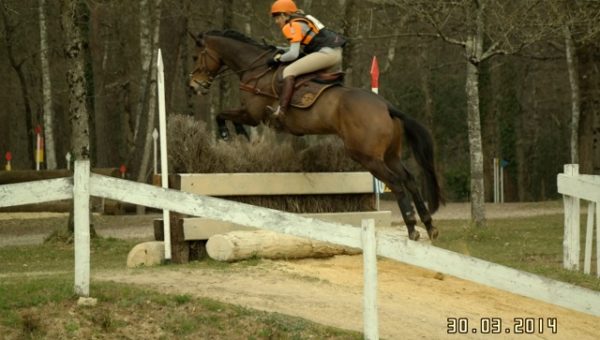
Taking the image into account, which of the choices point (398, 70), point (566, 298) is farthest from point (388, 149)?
point (398, 70)

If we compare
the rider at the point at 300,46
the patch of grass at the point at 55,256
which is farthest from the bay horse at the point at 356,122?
the patch of grass at the point at 55,256

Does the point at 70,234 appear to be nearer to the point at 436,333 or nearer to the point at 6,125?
the point at 436,333

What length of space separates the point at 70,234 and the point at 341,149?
6.37m

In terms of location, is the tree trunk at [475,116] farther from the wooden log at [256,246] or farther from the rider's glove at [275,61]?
the wooden log at [256,246]

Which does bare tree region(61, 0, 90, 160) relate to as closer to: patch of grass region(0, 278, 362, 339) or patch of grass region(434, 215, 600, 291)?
patch of grass region(434, 215, 600, 291)

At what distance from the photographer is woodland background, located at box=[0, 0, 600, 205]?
20.9 meters

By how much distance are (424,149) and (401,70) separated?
88.7 ft

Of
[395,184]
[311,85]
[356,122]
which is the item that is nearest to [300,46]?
[311,85]

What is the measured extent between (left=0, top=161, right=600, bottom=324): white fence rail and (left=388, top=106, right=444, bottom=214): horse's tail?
5.58 meters

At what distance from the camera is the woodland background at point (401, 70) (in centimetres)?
2091

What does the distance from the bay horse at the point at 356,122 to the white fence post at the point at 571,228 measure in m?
1.60

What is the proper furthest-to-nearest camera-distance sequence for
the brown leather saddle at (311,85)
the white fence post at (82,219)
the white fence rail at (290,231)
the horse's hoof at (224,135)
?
the horse's hoof at (224,135) < the brown leather saddle at (311,85) < the white fence post at (82,219) < the white fence rail at (290,231)

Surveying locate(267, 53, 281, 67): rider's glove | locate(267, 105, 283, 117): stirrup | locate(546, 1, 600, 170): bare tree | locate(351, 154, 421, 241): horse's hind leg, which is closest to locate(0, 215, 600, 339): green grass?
locate(267, 105, 283, 117): stirrup

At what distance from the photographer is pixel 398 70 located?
40344mm
